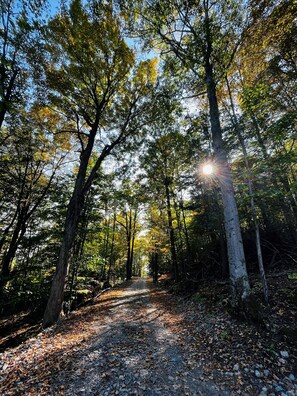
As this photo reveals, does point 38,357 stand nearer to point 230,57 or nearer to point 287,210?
point 230,57

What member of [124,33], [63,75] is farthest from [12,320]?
[124,33]

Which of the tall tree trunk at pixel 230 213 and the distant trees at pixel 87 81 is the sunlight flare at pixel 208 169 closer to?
the tall tree trunk at pixel 230 213

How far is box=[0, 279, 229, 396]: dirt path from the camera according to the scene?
273 centimetres

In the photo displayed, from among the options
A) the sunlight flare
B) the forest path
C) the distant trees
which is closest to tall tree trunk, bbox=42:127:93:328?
the distant trees

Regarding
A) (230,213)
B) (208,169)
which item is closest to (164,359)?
(230,213)

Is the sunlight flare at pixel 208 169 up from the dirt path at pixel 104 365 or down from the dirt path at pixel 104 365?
up

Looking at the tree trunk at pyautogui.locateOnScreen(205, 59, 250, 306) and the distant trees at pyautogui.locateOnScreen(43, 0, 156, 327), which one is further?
the distant trees at pyautogui.locateOnScreen(43, 0, 156, 327)

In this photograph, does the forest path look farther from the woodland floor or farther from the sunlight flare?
the sunlight flare

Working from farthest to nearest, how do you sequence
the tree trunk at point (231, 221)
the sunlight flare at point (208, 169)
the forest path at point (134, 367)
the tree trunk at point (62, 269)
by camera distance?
the sunlight flare at point (208, 169)
the tree trunk at point (62, 269)
the tree trunk at point (231, 221)
the forest path at point (134, 367)

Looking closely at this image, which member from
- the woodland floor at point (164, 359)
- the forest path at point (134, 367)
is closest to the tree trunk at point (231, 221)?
the woodland floor at point (164, 359)

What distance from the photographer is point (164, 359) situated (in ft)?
11.5

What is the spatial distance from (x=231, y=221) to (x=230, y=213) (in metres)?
0.25

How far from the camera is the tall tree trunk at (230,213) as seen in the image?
4676 mm

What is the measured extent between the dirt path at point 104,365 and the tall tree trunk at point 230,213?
7.11 feet
